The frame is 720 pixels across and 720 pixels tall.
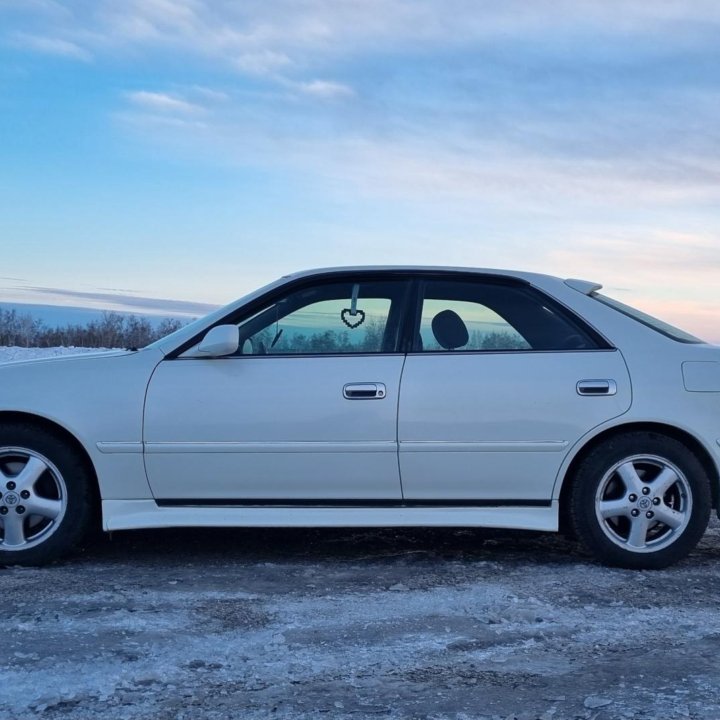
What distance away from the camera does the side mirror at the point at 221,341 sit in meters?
4.40

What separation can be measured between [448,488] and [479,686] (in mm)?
1537

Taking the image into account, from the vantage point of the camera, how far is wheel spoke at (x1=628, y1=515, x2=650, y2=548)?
449cm

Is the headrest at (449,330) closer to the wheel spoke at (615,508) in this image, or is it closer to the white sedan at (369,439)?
the white sedan at (369,439)

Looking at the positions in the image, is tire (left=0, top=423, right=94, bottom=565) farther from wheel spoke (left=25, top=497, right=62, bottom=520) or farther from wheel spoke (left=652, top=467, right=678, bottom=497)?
wheel spoke (left=652, top=467, right=678, bottom=497)

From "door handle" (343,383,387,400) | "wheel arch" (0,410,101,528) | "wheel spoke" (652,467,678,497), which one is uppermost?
"door handle" (343,383,387,400)

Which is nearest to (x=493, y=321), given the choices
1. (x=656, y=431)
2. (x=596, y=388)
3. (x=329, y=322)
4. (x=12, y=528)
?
(x=596, y=388)

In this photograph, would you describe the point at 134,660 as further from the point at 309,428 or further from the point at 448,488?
the point at 448,488

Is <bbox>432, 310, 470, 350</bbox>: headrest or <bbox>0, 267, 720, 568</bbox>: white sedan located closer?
<bbox>0, 267, 720, 568</bbox>: white sedan

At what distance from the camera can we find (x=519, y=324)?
465cm

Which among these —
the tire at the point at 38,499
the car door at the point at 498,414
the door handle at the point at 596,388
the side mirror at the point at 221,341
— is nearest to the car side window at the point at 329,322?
the side mirror at the point at 221,341

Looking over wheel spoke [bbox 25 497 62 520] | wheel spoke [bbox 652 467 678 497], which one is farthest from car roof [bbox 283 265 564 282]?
wheel spoke [bbox 25 497 62 520]

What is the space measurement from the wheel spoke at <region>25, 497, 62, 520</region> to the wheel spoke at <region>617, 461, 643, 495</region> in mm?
2927

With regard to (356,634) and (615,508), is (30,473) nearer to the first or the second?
(356,634)

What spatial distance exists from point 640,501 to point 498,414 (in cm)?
88
